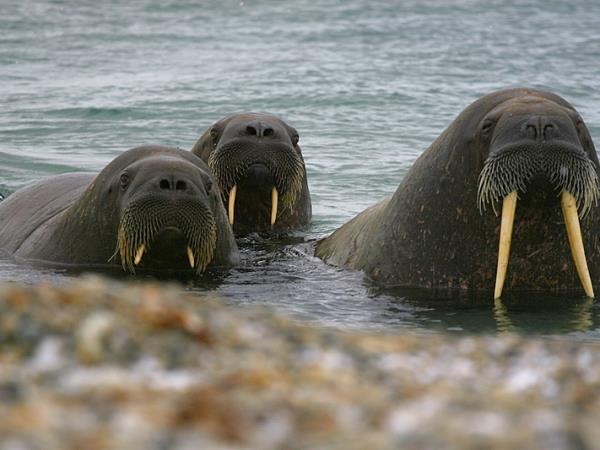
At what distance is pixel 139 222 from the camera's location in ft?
27.2

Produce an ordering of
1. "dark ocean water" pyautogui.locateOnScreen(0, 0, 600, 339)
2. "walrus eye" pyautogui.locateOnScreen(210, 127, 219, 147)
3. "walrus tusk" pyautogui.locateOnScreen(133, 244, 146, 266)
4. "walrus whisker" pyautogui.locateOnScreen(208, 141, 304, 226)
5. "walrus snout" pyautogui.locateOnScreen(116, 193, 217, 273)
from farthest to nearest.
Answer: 1. "walrus eye" pyautogui.locateOnScreen(210, 127, 219, 147)
2. "walrus whisker" pyautogui.locateOnScreen(208, 141, 304, 226)
3. "dark ocean water" pyautogui.locateOnScreen(0, 0, 600, 339)
4. "walrus tusk" pyautogui.locateOnScreen(133, 244, 146, 266)
5. "walrus snout" pyautogui.locateOnScreen(116, 193, 217, 273)

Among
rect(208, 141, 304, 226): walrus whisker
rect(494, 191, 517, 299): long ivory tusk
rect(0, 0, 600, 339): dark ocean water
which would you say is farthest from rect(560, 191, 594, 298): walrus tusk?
rect(208, 141, 304, 226): walrus whisker

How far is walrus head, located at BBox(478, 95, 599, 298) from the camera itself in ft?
24.3

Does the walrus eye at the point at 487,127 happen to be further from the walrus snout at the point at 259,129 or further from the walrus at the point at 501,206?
the walrus snout at the point at 259,129

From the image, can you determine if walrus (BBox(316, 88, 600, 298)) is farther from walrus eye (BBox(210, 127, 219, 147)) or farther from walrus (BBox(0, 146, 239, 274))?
walrus eye (BBox(210, 127, 219, 147))

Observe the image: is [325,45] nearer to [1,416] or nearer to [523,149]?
[523,149]

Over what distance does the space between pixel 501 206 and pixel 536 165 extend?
1.76ft

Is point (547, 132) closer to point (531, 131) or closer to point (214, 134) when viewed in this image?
point (531, 131)

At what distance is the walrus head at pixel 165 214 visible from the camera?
8.22m

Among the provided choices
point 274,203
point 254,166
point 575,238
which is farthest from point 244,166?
point 575,238

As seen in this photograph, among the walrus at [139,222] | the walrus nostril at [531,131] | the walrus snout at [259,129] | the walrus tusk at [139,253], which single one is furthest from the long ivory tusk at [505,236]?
→ the walrus snout at [259,129]

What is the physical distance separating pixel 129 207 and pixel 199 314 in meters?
4.64

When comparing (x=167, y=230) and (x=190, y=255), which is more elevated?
(x=167, y=230)

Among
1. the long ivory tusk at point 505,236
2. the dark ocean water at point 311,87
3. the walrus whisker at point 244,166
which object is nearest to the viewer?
the long ivory tusk at point 505,236
